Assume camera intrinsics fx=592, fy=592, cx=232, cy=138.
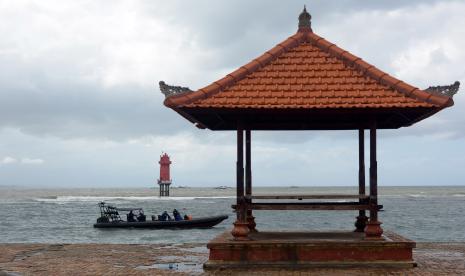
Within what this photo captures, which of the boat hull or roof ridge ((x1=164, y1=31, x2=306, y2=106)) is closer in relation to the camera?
roof ridge ((x1=164, y1=31, x2=306, y2=106))

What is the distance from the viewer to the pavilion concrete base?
12367mm

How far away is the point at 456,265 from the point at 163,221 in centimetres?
2887

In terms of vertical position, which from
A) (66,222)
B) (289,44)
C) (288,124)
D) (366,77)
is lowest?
(66,222)

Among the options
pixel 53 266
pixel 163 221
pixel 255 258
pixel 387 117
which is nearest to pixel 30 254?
pixel 53 266

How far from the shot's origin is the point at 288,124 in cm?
1434

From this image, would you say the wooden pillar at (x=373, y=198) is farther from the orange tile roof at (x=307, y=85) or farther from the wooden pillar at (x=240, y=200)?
the wooden pillar at (x=240, y=200)

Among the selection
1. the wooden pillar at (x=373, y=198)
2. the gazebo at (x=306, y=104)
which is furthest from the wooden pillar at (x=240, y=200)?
the wooden pillar at (x=373, y=198)

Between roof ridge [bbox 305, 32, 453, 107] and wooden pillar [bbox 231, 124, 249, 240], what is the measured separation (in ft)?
9.28

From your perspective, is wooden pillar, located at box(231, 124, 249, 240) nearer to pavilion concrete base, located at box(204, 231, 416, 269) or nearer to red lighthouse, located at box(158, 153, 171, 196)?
pavilion concrete base, located at box(204, 231, 416, 269)

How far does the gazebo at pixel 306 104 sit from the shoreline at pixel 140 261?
1.74 feet

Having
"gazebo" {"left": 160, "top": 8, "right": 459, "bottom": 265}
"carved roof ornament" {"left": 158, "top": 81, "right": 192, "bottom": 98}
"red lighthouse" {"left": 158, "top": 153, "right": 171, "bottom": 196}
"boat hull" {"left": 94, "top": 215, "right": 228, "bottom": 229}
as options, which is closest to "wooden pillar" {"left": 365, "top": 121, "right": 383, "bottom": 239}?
"gazebo" {"left": 160, "top": 8, "right": 459, "bottom": 265}

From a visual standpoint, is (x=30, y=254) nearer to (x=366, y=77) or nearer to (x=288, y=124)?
(x=288, y=124)

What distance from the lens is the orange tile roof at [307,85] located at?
1220 centimetres

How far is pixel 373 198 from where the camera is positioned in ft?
41.9
